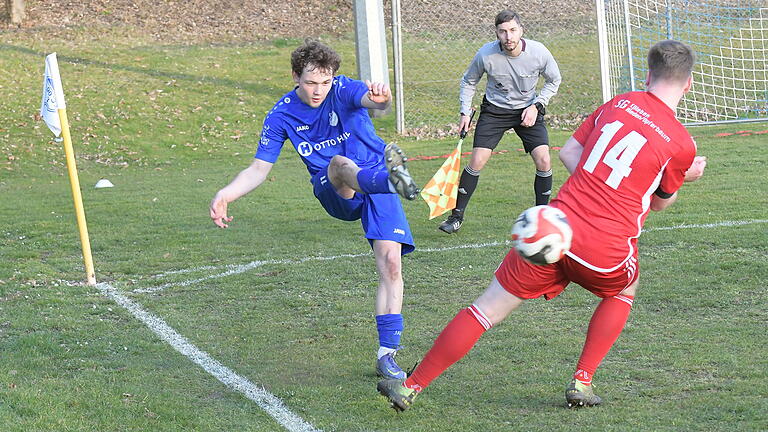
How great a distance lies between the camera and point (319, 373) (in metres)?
5.47

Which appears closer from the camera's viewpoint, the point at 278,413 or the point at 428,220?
the point at 278,413

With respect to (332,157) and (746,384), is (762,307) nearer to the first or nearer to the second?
(746,384)

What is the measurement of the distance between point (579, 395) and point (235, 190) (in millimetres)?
2211

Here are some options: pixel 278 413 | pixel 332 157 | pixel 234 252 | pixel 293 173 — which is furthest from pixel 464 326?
pixel 293 173

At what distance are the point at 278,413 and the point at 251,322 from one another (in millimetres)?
1792

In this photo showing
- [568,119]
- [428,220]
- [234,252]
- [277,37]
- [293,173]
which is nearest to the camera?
[234,252]

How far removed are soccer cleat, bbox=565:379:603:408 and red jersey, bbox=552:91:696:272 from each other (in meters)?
0.69

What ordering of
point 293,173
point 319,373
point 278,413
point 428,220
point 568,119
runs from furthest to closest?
1. point 568,119
2. point 293,173
3. point 428,220
4. point 319,373
5. point 278,413

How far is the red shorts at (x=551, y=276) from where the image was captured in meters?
4.33

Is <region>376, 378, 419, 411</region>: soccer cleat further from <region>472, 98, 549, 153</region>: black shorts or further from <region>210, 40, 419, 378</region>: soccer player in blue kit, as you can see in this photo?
<region>472, 98, 549, 153</region>: black shorts

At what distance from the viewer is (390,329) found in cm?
533

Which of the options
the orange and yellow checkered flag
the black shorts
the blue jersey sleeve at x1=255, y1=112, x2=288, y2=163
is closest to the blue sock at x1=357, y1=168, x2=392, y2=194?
the blue jersey sleeve at x1=255, y1=112, x2=288, y2=163

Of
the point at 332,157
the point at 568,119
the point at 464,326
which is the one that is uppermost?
the point at 332,157

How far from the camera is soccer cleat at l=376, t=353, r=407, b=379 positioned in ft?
17.0
